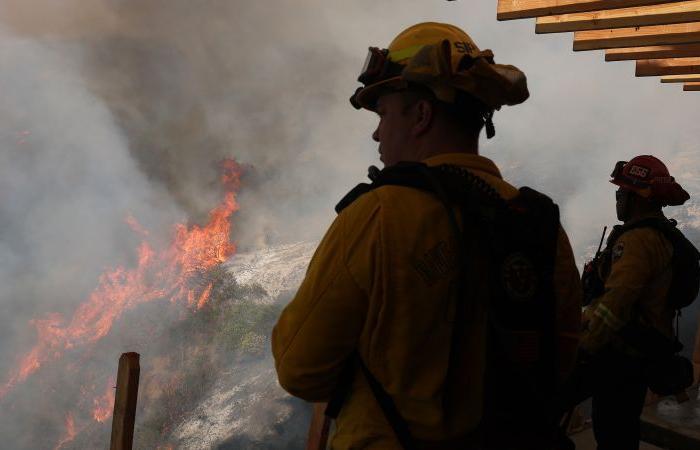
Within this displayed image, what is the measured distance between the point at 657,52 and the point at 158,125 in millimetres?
15144

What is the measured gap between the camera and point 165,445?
12492 mm

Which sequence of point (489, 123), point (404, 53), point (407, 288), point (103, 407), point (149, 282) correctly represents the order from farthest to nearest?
point (149, 282) → point (103, 407) → point (489, 123) → point (404, 53) → point (407, 288)

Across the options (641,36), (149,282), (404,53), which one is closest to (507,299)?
(404,53)

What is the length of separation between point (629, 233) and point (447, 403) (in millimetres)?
2136

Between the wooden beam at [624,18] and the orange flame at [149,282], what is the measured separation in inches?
539

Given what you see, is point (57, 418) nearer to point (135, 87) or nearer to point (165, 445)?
point (165, 445)

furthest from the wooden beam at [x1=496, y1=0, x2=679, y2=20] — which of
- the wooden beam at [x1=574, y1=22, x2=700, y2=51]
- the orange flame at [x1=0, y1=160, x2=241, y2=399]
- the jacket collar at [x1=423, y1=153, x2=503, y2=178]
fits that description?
the orange flame at [x1=0, y1=160, x2=241, y2=399]

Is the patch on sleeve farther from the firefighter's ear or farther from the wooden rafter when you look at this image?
the wooden rafter

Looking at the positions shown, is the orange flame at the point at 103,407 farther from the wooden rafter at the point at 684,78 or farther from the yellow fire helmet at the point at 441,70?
the yellow fire helmet at the point at 441,70

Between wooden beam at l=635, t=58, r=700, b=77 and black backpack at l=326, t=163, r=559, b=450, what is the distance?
3.61m

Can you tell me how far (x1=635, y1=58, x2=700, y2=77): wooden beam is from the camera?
4.12 meters

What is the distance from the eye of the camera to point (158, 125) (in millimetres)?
16672

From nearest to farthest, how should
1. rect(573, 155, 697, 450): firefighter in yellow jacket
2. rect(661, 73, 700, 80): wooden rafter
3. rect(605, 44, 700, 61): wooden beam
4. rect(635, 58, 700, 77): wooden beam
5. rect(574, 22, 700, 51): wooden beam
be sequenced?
rect(573, 155, 697, 450): firefighter in yellow jacket < rect(574, 22, 700, 51): wooden beam < rect(605, 44, 700, 61): wooden beam < rect(635, 58, 700, 77): wooden beam < rect(661, 73, 700, 80): wooden rafter

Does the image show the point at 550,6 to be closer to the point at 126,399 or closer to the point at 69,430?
the point at 126,399
